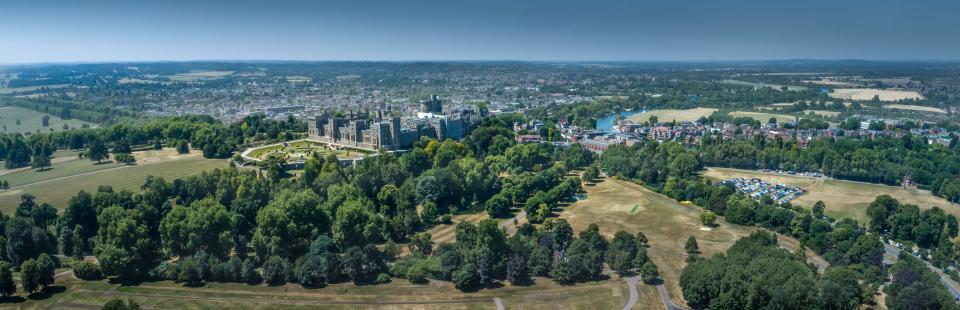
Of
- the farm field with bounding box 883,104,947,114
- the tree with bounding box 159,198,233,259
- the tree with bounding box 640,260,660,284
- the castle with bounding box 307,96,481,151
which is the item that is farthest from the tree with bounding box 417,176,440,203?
the farm field with bounding box 883,104,947,114

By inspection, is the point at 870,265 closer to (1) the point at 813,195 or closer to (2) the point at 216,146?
(1) the point at 813,195

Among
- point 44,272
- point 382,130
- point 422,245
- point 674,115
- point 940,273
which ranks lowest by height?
point 674,115

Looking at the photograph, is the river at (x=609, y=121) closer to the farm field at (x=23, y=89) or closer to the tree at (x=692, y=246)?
the tree at (x=692, y=246)

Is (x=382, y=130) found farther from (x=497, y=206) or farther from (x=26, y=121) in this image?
(x=26, y=121)

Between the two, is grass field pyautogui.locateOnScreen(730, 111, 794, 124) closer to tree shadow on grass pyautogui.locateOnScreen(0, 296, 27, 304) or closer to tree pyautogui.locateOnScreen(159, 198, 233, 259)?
tree pyautogui.locateOnScreen(159, 198, 233, 259)

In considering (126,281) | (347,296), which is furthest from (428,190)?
(126,281)

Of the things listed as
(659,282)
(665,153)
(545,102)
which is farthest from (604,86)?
(659,282)
